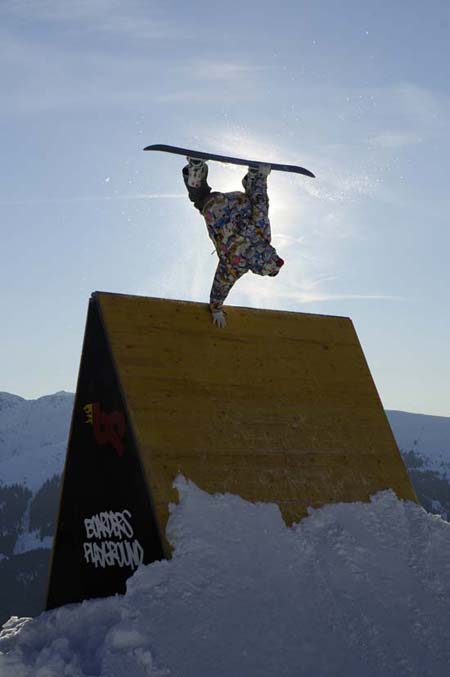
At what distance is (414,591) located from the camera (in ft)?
20.6

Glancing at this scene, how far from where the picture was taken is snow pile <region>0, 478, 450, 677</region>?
17.2ft

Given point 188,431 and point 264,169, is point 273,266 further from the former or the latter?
point 188,431

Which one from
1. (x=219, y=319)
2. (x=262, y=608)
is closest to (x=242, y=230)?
(x=219, y=319)

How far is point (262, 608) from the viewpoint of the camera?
5.70 m

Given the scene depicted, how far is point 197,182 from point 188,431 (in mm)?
2787

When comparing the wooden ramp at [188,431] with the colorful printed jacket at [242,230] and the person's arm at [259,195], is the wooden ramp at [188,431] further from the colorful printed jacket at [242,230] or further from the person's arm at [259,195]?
the person's arm at [259,195]

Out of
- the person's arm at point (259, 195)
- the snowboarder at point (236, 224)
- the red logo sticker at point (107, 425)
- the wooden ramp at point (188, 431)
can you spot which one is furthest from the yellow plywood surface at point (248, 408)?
the person's arm at point (259, 195)

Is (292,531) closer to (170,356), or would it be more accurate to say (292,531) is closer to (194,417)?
(194,417)

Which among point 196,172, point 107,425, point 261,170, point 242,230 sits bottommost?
point 107,425

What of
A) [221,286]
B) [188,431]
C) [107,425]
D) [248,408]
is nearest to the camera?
[188,431]

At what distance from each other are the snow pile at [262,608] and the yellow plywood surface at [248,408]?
30 cm

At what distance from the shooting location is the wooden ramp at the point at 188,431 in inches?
270

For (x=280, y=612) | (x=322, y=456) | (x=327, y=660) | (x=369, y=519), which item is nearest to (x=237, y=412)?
(x=322, y=456)

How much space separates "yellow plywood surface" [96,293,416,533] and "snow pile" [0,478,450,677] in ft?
1.00
